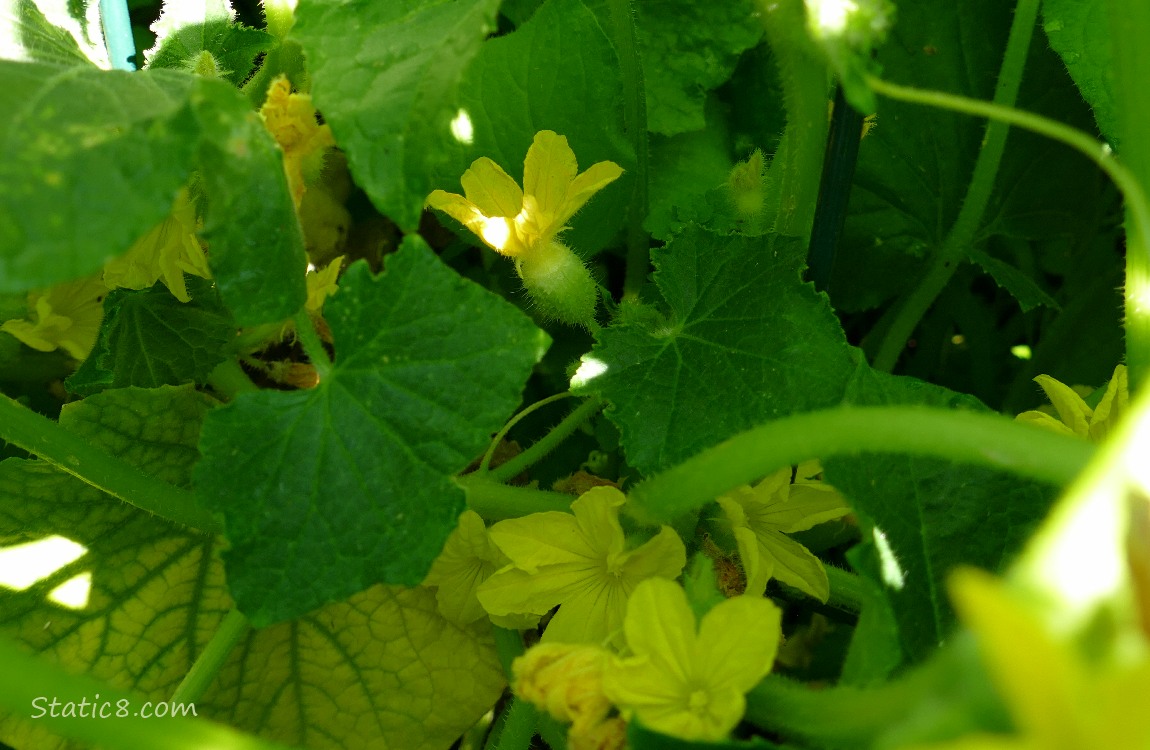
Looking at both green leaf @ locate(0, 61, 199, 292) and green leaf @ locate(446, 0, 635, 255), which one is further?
green leaf @ locate(446, 0, 635, 255)

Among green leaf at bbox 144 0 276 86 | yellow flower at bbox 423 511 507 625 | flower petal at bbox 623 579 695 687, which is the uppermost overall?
green leaf at bbox 144 0 276 86

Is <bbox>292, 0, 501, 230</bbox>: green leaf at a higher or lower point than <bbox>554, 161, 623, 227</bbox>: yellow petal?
lower

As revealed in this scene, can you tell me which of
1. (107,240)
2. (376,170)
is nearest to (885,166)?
(376,170)

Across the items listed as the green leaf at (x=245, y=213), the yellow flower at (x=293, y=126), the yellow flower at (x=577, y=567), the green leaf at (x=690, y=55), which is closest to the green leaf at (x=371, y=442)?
the green leaf at (x=245, y=213)

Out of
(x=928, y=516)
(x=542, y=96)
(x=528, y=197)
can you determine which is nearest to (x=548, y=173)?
(x=528, y=197)

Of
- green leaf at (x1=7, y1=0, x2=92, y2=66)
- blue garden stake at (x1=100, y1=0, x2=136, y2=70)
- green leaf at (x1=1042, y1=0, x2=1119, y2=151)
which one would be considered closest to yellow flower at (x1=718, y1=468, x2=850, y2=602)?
green leaf at (x1=1042, y1=0, x2=1119, y2=151)

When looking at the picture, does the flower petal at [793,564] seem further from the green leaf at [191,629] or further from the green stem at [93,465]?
the green stem at [93,465]

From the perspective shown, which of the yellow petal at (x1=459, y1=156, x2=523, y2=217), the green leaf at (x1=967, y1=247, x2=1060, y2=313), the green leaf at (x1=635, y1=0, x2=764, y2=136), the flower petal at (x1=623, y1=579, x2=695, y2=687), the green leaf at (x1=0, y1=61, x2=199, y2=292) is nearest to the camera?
the green leaf at (x1=0, y1=61, x2=199, y2=292)

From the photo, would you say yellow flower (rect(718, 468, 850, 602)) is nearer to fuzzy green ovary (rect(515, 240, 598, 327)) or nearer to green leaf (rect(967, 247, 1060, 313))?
fuzzy green ovary (rect(515, 240, 598, 327))
